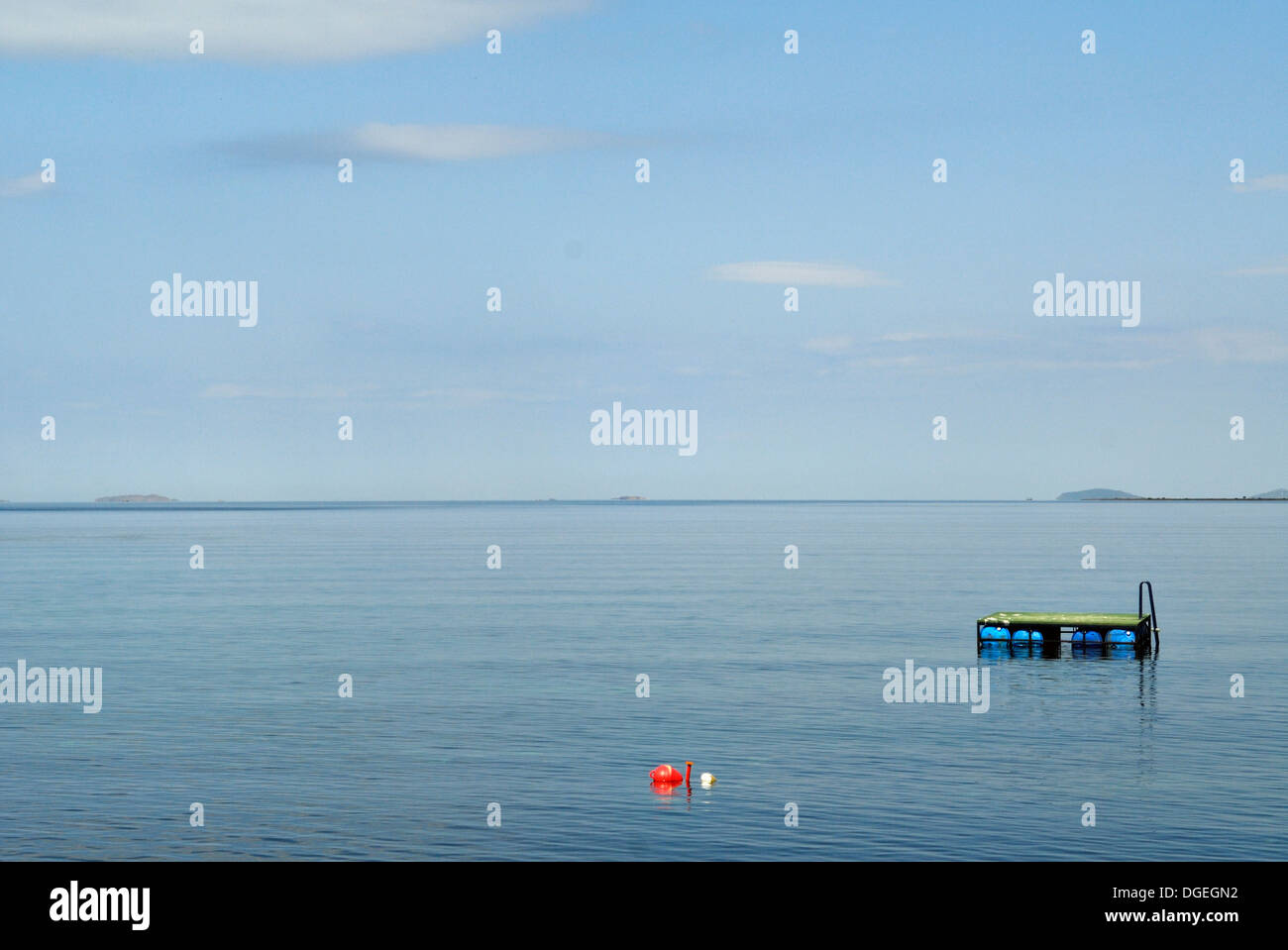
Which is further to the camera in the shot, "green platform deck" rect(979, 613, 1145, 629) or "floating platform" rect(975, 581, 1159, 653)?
"green platform deck" rect(979, 613, 1145, 629)

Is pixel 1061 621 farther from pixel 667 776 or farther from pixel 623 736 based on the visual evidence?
pixel 667 776

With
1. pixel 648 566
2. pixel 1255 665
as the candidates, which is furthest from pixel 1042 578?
pixel 1255 665

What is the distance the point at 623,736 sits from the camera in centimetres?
5169

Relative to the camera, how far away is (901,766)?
45.8 meters

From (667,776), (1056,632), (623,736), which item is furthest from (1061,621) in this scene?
(667,776)

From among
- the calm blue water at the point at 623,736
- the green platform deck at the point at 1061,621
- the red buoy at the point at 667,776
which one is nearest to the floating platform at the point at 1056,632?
the green platform deck at the point at 1061,621

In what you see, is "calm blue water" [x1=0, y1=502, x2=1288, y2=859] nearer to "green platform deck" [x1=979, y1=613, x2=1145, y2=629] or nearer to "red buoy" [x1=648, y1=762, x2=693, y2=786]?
"red buoy" [x1=648, y1=762, x2=693, y2=786]

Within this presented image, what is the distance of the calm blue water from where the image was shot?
37312 mm

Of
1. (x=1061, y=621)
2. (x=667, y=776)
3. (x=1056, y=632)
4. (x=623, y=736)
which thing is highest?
(x=1061, y=621)

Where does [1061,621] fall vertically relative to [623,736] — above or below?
above

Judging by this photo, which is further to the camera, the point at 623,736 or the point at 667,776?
the point at 623,736

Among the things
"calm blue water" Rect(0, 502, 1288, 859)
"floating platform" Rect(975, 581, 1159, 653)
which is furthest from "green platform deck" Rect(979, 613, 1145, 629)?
"calm blue water" Rect(0, 502, 1288, 859)
